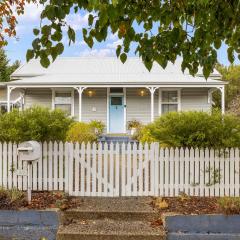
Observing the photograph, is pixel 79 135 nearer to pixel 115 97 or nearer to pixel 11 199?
pixel 115 97

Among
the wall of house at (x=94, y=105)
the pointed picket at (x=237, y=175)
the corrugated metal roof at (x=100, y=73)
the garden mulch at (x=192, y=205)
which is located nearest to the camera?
the garden mulch at (x=192, y=205)

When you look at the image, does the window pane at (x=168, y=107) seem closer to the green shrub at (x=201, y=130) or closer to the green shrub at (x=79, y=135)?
the green shrub at (x=79, y=135)

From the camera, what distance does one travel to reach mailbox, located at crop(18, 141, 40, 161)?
7477 mm

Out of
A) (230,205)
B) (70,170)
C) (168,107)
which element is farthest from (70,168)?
(168,107)

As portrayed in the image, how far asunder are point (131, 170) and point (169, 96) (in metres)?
14.5

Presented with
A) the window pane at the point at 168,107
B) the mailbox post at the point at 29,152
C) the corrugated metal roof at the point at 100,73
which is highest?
the corrugated metal roof at the point at 100,73

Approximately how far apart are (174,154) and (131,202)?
131 centimetres

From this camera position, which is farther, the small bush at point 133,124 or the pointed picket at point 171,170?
the small bush at point 133,124

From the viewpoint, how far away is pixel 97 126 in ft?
67.4

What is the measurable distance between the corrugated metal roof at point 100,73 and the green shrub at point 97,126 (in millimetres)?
2155

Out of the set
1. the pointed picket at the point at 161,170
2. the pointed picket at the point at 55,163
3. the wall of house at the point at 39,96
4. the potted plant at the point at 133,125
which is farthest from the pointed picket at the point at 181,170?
the wall of house at the point at 39,96

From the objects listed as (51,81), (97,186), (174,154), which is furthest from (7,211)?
(51,81)

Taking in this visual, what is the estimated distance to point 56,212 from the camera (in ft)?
22.6

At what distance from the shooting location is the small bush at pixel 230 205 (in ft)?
22.4
